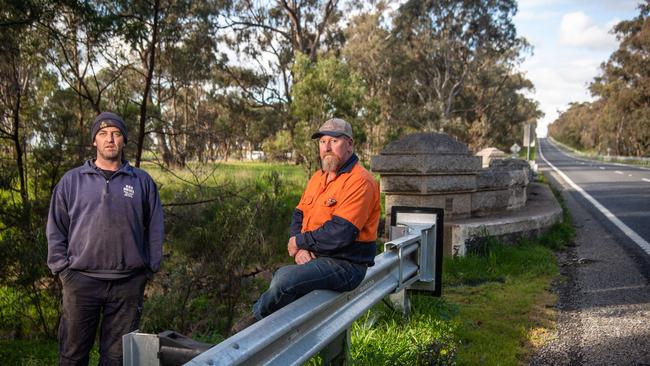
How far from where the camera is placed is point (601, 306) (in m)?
4.84

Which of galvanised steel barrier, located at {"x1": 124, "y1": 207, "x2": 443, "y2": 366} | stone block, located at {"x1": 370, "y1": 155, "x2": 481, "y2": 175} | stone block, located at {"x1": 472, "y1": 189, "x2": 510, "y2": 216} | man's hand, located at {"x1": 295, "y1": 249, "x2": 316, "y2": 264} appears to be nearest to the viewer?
galvanised steel barrier, located at {"x1": 124, "y1": 207, "x2": 443, "y2": 366}

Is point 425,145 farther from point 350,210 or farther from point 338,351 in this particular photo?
point 338,351

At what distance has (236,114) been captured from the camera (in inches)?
1060

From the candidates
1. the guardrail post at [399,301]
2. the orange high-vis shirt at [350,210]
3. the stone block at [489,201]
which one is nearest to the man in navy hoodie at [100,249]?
the orange high-vis shirt at [350,210]

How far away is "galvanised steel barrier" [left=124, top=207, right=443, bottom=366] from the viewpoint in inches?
69.1

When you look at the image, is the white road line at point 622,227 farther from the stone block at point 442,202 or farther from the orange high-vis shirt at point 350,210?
the orange high-vis shirt at point 350,210

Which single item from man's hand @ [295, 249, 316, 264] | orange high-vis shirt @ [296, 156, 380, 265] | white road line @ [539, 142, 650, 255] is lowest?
white road line @ [539, 142, 650, 255]

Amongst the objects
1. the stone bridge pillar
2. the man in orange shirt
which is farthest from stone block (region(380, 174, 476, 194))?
the man in orange shirt

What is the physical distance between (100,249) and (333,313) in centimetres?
148

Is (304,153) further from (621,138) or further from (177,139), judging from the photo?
(621,138)

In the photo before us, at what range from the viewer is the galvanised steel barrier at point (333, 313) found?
5.76 feet

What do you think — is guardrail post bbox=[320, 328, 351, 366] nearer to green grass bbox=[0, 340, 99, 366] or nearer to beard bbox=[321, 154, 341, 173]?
beard bbox=[321, 154, 341, 173]

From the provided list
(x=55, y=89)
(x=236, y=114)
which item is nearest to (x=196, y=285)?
(x=55, y=89)

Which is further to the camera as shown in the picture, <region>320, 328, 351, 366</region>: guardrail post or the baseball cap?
the baseball cap
